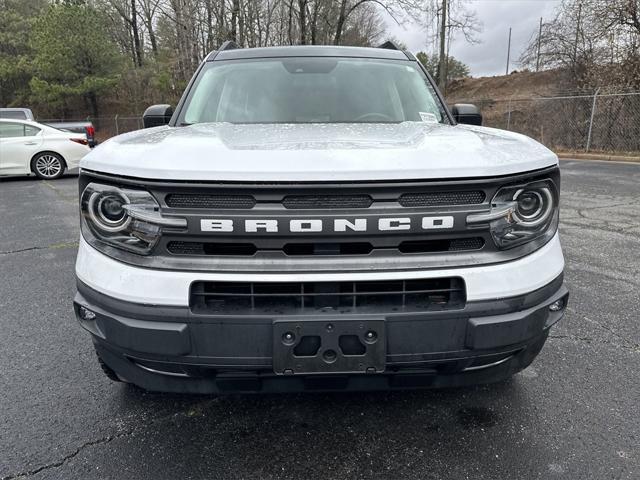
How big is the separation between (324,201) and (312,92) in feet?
5.46

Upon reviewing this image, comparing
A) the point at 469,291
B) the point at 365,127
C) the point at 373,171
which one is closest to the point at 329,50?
the point at 365,127

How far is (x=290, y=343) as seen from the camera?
155 centimetres

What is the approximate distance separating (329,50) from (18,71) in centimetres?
3533

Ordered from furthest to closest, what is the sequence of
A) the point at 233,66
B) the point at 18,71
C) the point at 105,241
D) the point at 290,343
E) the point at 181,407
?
the point at 18,71 → the point at 233,66 → the point at 181,407 → the point at 105,241 → the point at 290,343

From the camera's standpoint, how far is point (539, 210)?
176 centimetres

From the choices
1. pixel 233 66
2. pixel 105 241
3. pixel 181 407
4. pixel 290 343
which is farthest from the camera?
pixel 233 66

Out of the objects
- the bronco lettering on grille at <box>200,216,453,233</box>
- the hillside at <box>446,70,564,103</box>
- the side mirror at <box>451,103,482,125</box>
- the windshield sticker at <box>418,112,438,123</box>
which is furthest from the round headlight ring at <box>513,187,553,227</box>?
the hillside at <box>446,70,564,103</box>

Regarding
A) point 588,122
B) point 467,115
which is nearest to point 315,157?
point 467,115

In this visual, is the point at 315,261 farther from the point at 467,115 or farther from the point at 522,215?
the point at 467,115

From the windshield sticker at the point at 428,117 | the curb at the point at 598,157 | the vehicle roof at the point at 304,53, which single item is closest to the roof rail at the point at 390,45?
the vehicle roof at the point at 304,53

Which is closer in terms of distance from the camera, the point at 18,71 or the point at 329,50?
the point at 329,50

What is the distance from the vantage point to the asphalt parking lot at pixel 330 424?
186cm

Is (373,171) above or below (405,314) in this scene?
above

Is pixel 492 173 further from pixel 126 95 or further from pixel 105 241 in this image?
pixel 126 95
